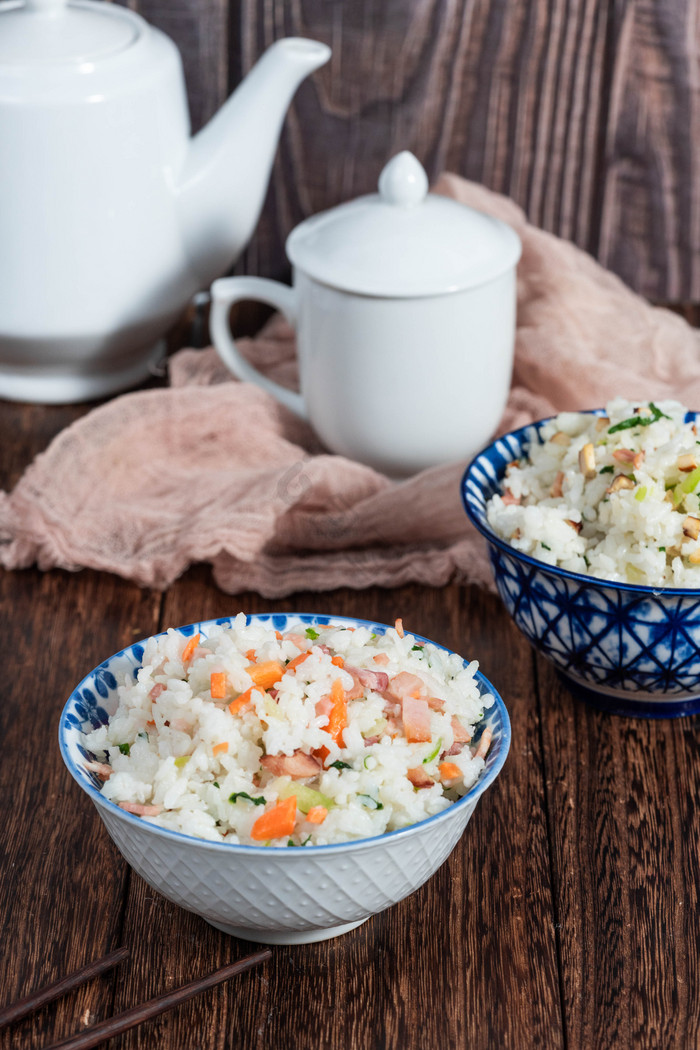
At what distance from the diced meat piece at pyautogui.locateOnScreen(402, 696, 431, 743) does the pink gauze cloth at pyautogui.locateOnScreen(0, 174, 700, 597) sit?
0.41 m

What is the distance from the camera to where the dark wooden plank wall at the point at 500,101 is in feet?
5.36

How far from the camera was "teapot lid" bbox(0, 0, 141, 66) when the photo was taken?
4.19 feet

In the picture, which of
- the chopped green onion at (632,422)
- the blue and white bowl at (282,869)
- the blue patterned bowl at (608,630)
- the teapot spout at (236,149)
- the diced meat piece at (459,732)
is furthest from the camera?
the teapot spout at (236,149)

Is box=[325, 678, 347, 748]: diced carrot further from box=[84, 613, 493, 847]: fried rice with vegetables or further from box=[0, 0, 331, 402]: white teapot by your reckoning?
box=[0, 0, 331, 402]: white teapot

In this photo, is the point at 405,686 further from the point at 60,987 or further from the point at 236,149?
the point at 236,149

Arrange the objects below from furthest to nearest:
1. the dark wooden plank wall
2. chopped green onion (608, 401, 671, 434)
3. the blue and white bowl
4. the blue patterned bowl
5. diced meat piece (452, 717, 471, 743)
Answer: the dark wooden plank wall < chopped green onion (608, 401, 671, 434) < the blue patterned bowl < diced meat piece (452, 717, 471, 743) < the blue and white bowl

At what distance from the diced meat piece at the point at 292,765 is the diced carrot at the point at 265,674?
5cm

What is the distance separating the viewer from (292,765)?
714 millimetres

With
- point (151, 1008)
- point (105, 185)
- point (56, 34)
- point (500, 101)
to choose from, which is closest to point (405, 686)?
point (151, 1008)

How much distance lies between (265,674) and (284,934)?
0.17 m

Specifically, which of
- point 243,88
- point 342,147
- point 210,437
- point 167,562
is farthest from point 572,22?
point 167,562

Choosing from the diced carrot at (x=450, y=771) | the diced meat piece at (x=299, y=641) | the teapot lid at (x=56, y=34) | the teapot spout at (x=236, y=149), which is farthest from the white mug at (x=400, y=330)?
the diced carrot at (x=450, y=771)

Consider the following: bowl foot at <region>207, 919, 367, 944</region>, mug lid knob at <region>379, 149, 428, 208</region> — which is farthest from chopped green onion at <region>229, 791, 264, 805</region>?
mug lid knob at <region>379, 149, 428, 208</region>

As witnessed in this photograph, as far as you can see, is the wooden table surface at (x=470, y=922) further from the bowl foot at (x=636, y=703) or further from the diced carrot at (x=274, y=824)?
the diced carrot at (x=274, y=824)
